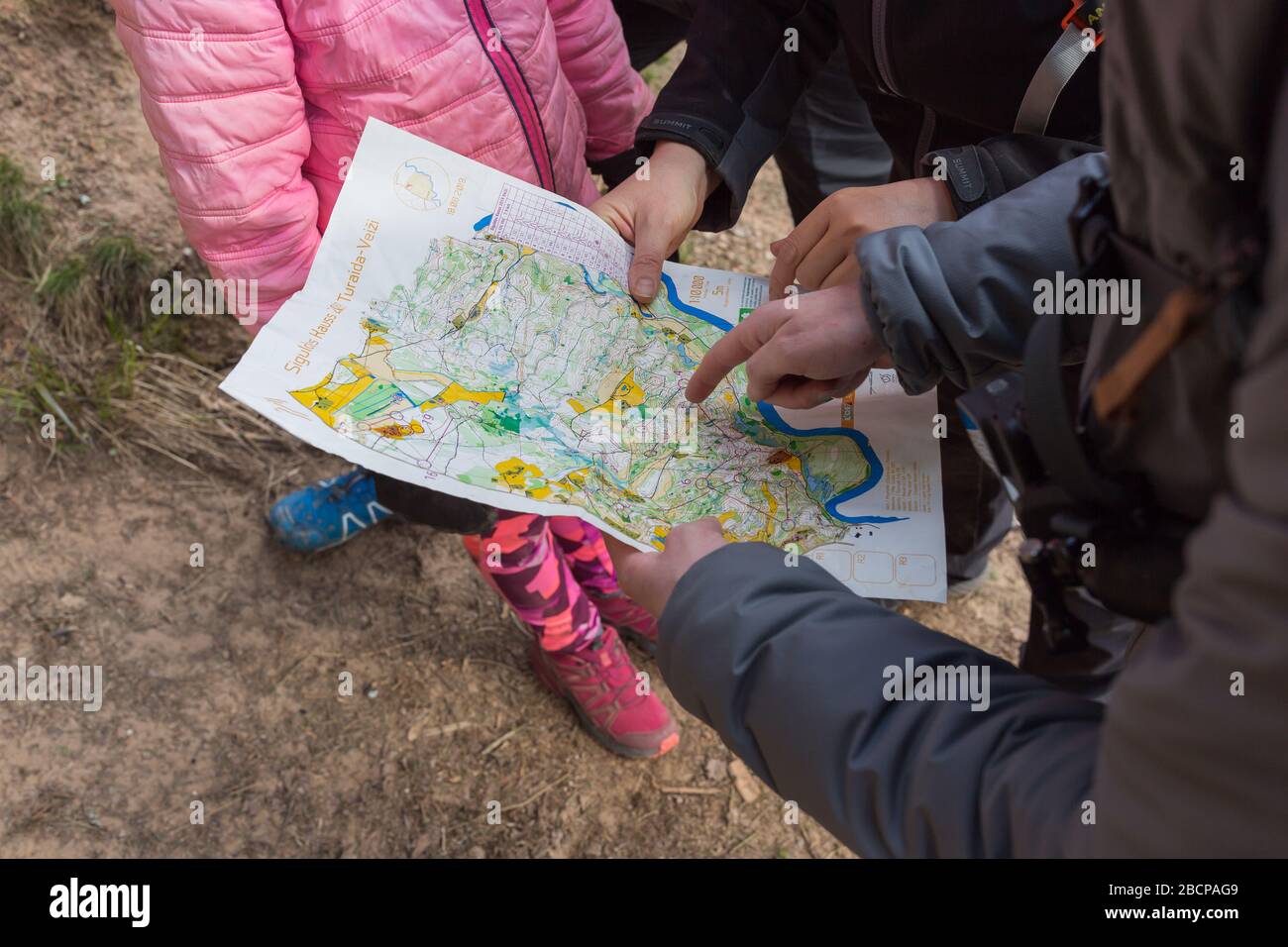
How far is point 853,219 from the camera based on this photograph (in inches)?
42.3

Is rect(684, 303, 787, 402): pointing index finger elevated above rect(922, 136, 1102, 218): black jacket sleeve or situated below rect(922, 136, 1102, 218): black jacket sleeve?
below

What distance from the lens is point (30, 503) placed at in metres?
1.89

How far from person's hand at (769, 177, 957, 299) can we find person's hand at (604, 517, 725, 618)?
36 cm

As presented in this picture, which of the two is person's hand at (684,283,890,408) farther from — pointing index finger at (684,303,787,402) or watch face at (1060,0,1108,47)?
watch face at (1060,0,1108,47)

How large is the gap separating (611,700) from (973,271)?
1191mm

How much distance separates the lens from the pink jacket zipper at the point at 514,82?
1195 mm

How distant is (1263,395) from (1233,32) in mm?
189

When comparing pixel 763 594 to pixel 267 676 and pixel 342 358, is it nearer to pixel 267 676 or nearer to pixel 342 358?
pixel 342 358

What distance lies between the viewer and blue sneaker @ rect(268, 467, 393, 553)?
194 centimetres

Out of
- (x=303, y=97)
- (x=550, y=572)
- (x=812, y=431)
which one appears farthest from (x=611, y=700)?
(x=303, y=97)

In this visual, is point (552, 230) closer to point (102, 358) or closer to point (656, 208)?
point (656, 208)

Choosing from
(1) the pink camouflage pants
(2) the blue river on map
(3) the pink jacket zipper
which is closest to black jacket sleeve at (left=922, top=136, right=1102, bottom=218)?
(2) the blue river on map

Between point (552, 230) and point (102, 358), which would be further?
point (102, 358)
